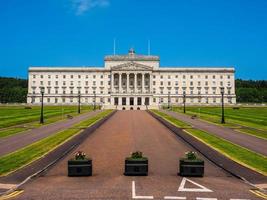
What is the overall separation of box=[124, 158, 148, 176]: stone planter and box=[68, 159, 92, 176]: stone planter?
6.56ft

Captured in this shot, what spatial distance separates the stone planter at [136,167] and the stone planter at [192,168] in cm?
194

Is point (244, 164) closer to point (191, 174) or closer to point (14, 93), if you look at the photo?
point (191, 174)

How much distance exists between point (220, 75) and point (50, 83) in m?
89.2

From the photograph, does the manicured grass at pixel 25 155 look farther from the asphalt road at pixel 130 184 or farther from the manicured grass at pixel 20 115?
the manicured grass at pixel 20 115

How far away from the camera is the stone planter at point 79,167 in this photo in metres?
18.2

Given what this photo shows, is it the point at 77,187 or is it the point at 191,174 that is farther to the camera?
the point at 191,174

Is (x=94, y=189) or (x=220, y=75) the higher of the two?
(x=220, y=75)

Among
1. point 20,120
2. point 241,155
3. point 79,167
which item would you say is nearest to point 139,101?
point 20,120

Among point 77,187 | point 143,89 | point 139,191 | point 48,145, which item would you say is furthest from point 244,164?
point 143,89

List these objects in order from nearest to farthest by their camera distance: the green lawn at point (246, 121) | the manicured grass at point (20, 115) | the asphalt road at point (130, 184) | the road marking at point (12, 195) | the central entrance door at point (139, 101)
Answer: the road marking at point (12, 195) < the asphalt road at point (130, 184) < the green lawn at point (246, 121) < the manicured grass at point (20, 115) < the central entrance door at point (139, 101)

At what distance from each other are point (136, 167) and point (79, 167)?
290 centimetres

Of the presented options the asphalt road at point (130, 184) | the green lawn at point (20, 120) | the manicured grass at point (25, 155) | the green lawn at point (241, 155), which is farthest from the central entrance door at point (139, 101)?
the asphalt road at point (130, 184)

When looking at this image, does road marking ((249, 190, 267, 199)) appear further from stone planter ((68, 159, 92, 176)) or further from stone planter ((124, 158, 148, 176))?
stone planter ((68, 159, 92, 176))

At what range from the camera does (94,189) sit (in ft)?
51.1
